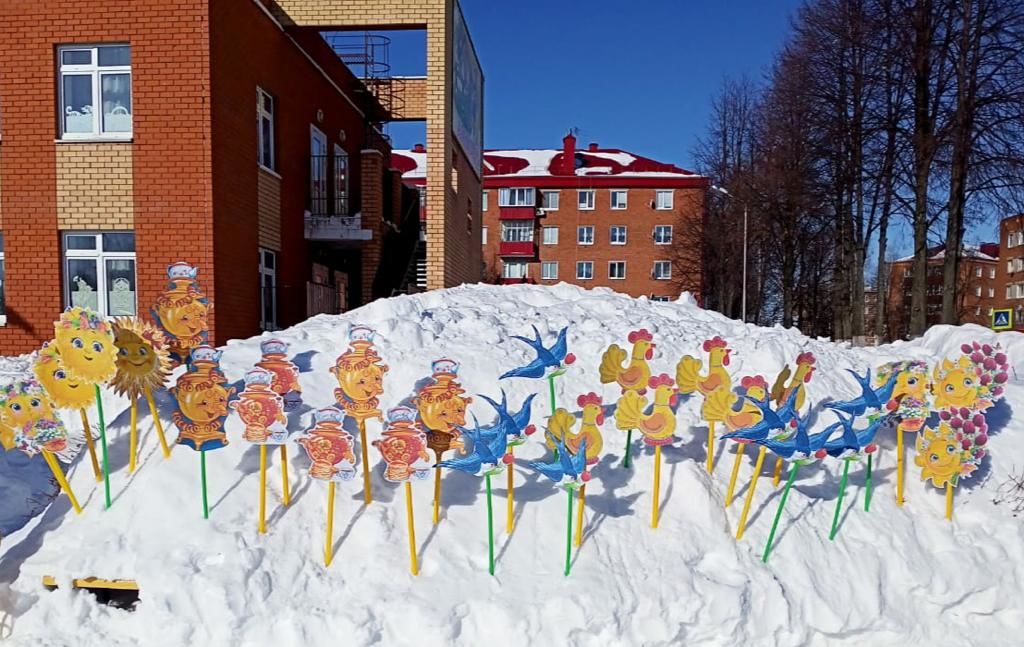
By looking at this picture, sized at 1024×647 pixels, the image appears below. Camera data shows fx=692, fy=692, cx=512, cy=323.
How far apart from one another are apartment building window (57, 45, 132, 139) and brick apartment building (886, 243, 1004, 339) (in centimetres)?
3279

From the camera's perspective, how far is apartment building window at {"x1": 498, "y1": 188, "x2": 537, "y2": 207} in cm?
3666

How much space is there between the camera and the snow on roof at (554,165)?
36.8 metres

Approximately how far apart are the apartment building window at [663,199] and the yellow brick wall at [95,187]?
30654 mm

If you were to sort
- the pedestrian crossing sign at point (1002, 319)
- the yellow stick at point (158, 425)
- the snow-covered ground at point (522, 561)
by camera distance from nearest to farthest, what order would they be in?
the snow-covered ground at point (522, 561), the yellow stick at point (158, 425), the pedestrian crossing sign at point (1002, 319)

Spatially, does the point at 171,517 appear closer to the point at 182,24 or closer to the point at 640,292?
the point at 182,24

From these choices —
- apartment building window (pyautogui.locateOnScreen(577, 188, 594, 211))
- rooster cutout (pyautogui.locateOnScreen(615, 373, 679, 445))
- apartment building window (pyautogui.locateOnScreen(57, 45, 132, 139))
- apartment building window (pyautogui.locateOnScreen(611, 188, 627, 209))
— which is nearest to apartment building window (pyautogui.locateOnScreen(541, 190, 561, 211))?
apartment building window (pyautogui.locateOnScreen(577, 188, 594, 211))

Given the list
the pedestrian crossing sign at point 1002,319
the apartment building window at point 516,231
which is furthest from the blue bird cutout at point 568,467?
the apartment building window at point 516,231

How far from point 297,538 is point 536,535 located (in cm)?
155

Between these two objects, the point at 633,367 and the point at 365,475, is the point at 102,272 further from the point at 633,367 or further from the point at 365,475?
the point at 633,367

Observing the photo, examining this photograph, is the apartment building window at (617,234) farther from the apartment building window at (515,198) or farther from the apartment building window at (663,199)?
the apartment building window at (515,198)

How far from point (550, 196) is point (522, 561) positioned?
34483 millimetres

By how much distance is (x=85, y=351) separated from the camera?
14.9 feet

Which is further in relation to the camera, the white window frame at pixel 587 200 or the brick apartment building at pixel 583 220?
the white window frame at pixel 587 200

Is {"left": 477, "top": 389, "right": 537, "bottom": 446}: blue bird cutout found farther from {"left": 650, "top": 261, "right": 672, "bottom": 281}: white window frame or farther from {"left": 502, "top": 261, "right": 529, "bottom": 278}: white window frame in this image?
{"left": 650, "top": 261, "right": 672, "bottom": 281}: white window frame
